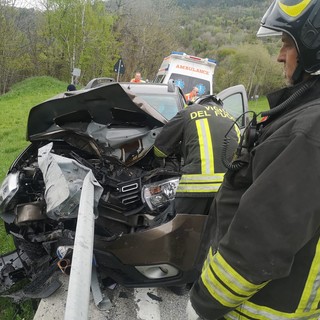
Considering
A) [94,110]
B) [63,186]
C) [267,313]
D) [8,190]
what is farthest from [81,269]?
[94,110]

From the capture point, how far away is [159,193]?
102 inches

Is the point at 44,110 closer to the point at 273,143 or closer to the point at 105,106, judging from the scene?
the point at 105,106

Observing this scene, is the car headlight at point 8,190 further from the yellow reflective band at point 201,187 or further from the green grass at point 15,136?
the yellow reflective band at point 201,187

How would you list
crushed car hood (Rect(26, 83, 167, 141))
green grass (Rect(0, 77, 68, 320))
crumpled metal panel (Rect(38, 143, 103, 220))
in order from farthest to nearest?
crushed car hood (Rect(26, 83, 167, 141)) < green grass (Rect(0, 77, 68, 320)) < crumpled metal panel (Rect(38, 143, 103, 220))

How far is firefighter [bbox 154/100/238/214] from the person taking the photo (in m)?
2.34

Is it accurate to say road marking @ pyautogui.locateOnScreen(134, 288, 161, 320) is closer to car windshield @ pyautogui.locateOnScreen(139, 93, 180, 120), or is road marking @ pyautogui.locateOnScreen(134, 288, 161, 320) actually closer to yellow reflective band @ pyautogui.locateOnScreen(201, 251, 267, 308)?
yellow reflective band @ pyautogui.locateOnScreen(201, 251, 267, 308)

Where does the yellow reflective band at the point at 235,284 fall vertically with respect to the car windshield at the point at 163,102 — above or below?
above

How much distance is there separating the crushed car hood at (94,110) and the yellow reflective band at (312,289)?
1890 mm

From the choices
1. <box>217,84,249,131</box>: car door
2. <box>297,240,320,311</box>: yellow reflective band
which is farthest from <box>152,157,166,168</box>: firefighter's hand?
<box>297,240,320,311</box>: yellow reflective band

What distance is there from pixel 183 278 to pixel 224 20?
98018 mm

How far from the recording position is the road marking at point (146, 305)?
238cm

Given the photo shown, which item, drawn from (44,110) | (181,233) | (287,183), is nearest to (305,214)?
(287,183)

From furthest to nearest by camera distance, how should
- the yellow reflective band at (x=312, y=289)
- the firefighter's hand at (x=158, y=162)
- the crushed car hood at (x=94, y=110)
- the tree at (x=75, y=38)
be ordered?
the tree at (x=75, y=38)
the firefighter's hand at (x=158, y=162)
the crushed car hood at (x=94, y=110)
the yellow reflective band at (x=312, y=289)

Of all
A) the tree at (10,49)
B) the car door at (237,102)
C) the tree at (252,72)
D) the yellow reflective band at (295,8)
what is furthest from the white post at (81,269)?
the tree at (252,72)
